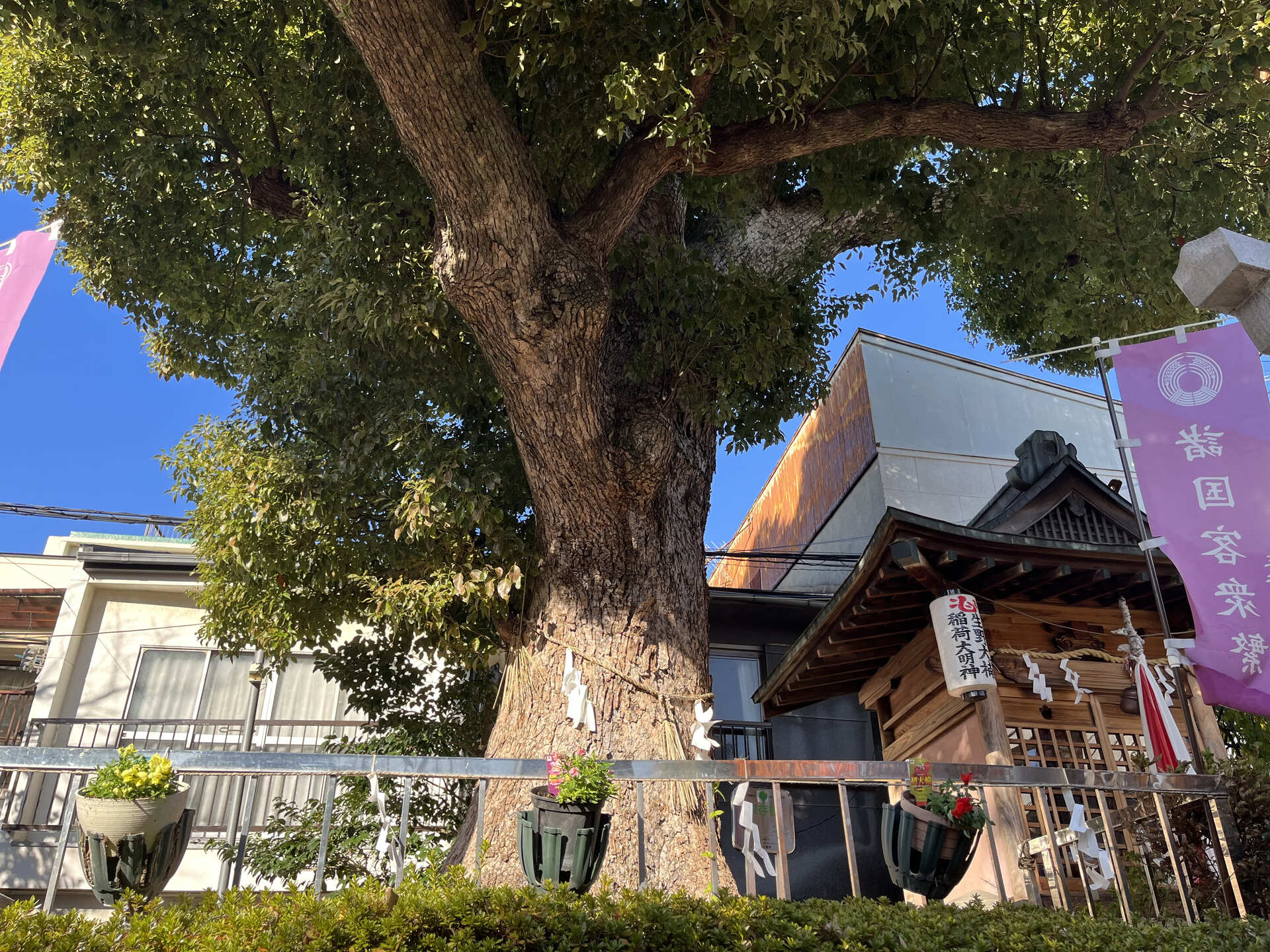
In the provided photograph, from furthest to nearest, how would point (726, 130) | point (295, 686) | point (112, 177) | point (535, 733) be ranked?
point (295, 686) → point (112, 177) → point (726, 130) → point (535, 733)

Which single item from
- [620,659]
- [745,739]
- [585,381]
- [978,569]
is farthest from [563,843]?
[745,739]

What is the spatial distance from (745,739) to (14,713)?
963 cm

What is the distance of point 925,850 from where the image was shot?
13.9 ft

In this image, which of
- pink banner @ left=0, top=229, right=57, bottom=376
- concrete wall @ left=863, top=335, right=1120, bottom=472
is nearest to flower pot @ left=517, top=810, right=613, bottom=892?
pink banner @ left=0, top=229, right=57, bottom=376

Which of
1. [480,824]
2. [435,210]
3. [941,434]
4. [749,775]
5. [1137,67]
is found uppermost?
[941,434]

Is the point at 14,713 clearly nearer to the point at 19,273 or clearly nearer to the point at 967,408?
the point at 19,273

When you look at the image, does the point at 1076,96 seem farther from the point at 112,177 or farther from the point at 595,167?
the point at 112,177

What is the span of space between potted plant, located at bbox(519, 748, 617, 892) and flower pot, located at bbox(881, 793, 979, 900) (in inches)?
53.9

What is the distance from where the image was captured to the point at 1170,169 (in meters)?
8.92

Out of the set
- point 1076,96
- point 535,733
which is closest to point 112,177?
point 535,733

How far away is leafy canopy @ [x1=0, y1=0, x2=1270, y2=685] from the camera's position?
658 cm

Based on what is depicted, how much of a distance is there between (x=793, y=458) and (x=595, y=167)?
10.9 meters

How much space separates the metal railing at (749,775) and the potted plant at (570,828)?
0.22m

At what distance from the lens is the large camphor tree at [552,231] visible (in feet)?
20.1
